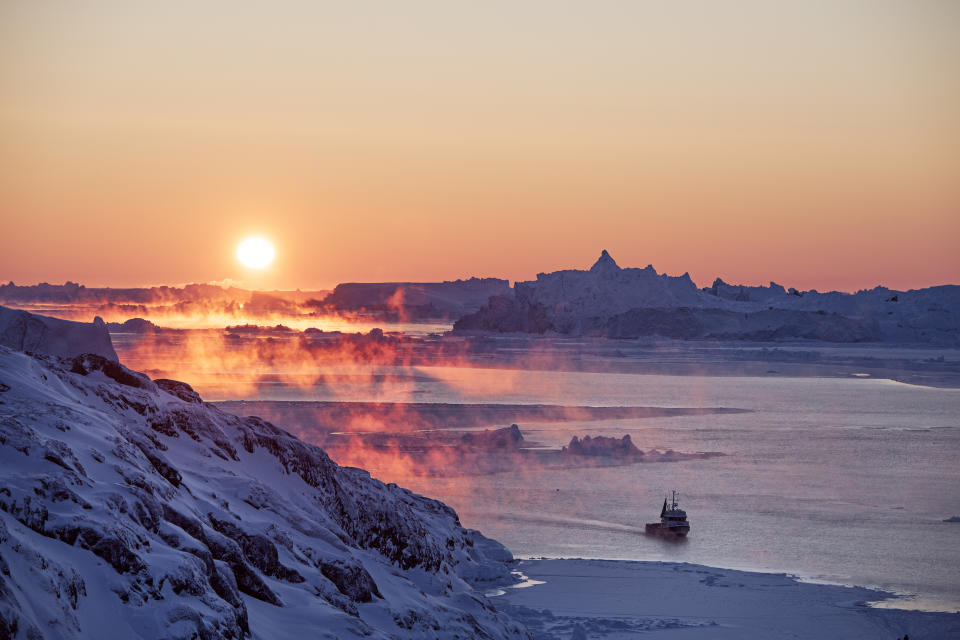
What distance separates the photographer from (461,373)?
50.7m

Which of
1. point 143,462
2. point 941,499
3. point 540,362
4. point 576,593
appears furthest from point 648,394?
point 143,462

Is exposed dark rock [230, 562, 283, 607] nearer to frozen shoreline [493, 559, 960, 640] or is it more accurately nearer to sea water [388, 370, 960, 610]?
frozen shoreline [493, 559, 960, 640]

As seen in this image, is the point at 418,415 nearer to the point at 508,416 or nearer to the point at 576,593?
the point at 508,416

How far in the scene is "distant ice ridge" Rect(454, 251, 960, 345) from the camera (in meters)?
76.1

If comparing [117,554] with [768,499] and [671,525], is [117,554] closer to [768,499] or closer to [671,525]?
[671,525]

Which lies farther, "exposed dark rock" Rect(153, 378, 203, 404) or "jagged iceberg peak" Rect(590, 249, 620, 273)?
"jagged iceberg peak" Rect(590, 249, 620, 273)

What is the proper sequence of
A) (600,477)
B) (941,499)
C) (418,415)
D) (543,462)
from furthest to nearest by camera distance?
(418,415) < (543,462) < (600,477) < (941,499)

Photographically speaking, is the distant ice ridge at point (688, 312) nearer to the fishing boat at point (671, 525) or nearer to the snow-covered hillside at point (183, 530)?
the fishing boat at point (671, 525)

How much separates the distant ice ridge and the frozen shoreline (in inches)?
2537

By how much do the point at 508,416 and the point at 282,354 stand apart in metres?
33.8

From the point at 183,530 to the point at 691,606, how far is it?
7877 mm

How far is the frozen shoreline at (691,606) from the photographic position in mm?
11445

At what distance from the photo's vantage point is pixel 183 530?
6.14m

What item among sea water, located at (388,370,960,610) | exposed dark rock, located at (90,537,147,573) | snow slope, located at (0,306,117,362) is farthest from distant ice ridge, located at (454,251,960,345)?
exposed dark rock, located at (90,537,147,573)
